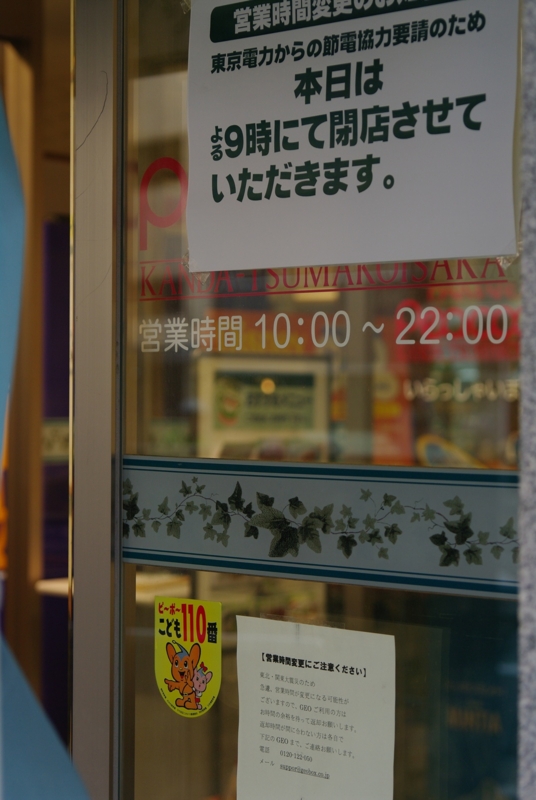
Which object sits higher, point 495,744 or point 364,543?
point 364,543

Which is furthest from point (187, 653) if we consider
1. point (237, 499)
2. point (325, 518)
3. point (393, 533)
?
point (393, 533)

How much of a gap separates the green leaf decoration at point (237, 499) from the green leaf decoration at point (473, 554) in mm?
546

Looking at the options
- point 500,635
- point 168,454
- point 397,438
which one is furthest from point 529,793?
point 168,454

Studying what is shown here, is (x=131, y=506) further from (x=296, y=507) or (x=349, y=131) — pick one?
(x=349, y=131)

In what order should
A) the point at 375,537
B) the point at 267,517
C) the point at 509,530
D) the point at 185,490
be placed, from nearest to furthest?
the point at 509,530 → the point at 375,537 → the point at 267,517 → the point at 185,490

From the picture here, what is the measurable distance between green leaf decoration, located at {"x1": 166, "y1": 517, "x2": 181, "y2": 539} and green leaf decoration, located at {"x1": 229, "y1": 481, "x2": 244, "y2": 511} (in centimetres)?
16

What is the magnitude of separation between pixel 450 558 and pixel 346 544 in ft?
0.78

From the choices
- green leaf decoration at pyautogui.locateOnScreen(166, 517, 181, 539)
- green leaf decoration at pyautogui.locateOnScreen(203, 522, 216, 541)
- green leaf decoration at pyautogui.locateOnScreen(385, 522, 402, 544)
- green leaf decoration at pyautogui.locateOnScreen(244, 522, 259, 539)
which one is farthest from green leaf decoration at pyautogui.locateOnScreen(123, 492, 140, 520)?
green leaf decoration at pyautogui.locateOnScreen(385, 522, 402, 544)

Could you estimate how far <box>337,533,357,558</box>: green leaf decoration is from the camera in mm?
2051

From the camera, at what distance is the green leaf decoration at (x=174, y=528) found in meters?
2.26

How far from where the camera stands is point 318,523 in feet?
6.86

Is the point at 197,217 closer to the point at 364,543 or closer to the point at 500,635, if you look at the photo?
the point at 364,543

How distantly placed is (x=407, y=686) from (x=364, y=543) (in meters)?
0.33

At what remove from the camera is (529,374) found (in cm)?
119
